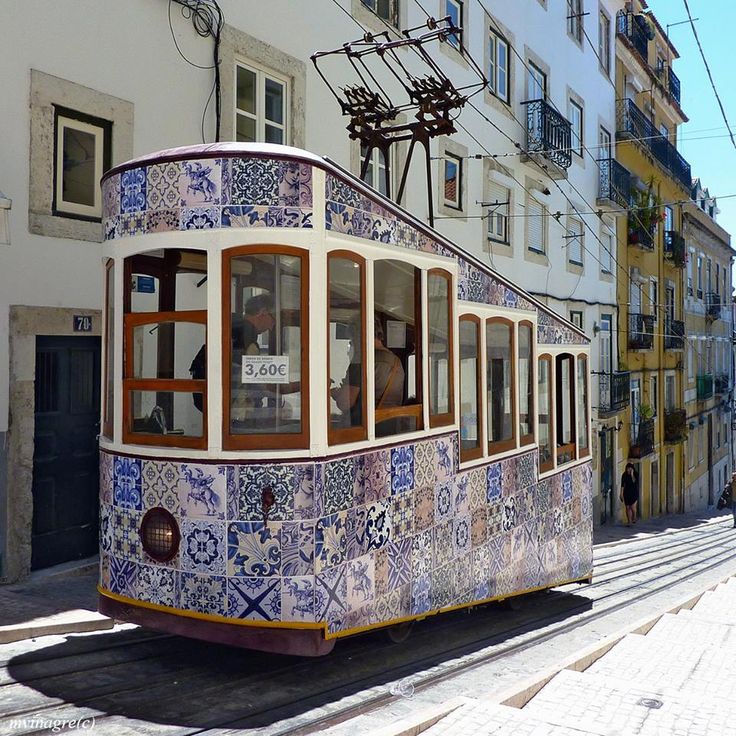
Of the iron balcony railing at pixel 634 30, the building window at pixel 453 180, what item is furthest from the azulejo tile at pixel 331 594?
the iron balcony railing at pixel 634 30

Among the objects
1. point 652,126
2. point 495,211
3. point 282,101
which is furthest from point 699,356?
point 282,101

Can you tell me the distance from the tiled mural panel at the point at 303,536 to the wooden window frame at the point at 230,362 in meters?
0.13

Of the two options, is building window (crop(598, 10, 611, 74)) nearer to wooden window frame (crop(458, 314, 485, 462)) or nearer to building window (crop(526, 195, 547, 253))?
building window (crop(526, 195, 547, 253))

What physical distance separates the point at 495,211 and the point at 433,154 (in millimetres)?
2461

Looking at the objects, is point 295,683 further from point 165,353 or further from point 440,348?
point 440,348

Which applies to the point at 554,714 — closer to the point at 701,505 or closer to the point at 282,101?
the point at 282,101

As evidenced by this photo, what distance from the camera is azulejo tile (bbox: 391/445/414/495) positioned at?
18.1ft

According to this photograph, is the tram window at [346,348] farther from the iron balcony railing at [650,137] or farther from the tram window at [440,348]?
the iron balcony railing at [650,137]

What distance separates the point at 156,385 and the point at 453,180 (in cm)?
1098

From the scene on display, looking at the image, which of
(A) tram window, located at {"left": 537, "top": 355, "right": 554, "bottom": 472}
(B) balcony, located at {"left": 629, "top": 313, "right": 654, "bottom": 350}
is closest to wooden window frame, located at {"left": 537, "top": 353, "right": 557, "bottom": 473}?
(A) tram window, located at {"left": 537, "top": 355, "right": 554, "bottom": 472}

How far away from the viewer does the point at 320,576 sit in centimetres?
490

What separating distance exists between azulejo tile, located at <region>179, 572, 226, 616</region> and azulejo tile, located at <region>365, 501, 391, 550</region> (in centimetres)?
91

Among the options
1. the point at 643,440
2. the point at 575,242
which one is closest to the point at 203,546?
the point at 575,242

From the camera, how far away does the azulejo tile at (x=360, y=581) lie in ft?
16.8
